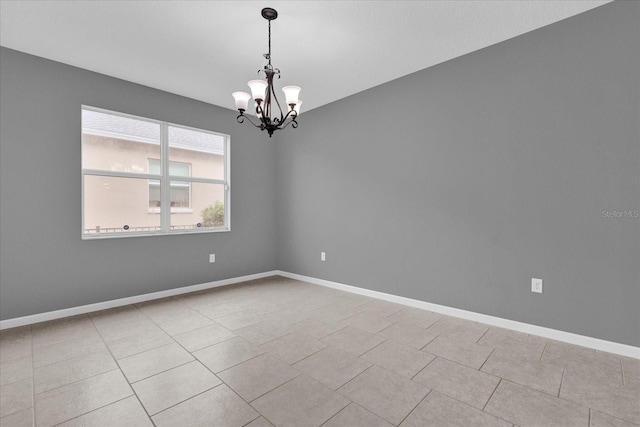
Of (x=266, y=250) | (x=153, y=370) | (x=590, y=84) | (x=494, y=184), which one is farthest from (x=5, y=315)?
(x=590, y=84)

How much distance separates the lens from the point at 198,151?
4.19 metres

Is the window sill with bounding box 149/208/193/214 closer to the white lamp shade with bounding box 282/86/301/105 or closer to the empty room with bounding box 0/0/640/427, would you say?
the empty room with bounding box 0/0/640/427

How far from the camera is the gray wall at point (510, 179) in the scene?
2.25m

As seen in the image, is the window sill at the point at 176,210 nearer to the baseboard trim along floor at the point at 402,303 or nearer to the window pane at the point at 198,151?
the window pane at the point at 198,151

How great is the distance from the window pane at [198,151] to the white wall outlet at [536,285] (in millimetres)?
4127

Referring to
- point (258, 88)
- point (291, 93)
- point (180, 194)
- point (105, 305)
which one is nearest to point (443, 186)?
point (291, 93)

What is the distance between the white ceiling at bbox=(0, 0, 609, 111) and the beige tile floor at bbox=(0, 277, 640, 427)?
274cm

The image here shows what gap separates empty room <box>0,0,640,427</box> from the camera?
1.85 meters

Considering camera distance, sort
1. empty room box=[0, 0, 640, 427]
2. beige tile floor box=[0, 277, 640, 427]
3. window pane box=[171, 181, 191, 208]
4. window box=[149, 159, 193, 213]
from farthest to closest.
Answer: window pane box=[171, 181, 191, 208]
window box=[149, 159, 193, 213]
empty room box=[0, 0, 640, 427]
beige tile floor box=[0, 277, 640, 427]

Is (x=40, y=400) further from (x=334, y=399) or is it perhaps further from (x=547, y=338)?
(x=547, y=338)

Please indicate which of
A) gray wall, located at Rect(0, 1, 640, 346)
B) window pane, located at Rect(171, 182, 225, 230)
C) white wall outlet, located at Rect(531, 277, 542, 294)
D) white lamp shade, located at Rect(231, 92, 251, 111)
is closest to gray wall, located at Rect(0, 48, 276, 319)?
gray wall, located at Rect(0, 1, 640, 346)

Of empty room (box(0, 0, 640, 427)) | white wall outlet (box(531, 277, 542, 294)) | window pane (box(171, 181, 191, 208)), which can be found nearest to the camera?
empty room (box(0, 0, 640, 427))

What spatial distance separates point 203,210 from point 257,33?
2602 millimetres

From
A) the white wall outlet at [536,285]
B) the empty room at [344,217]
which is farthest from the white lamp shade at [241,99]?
the white wall outlet at [536,285]
